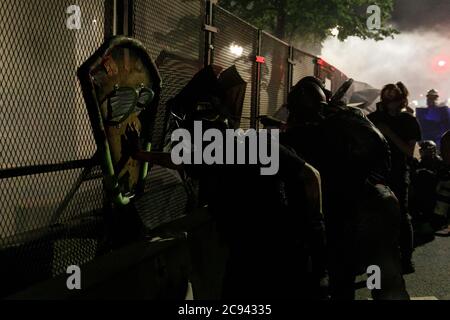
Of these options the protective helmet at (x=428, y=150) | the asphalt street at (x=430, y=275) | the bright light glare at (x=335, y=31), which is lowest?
the asphalt street at (x=430, y=275)

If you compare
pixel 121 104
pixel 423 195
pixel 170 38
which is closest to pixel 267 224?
pixel 121 104

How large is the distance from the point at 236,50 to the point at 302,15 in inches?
732

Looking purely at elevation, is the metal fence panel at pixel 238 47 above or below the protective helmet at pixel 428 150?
above

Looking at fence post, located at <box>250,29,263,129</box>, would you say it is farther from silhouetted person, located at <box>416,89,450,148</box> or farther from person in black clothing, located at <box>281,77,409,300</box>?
silhouetted person, located at <box>416,89,450,148</box>

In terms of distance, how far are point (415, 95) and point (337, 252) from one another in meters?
126

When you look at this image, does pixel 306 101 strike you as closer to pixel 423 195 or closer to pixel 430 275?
pixel 430 275

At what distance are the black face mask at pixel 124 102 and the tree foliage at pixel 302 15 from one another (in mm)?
20898

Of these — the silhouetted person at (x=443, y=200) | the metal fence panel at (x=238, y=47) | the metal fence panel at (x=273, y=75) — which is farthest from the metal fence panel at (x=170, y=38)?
the silhouetted person at (x=443, y=200)

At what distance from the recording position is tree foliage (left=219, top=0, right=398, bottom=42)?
2351 cm

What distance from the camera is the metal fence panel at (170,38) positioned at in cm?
402

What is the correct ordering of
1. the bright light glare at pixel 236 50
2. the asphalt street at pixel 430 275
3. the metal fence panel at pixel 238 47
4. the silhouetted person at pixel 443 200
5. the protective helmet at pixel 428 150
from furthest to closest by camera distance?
the protective helmet at pixel 428 150 < the silhouetted person at pixel 443 200 < the bright light glare at pixel 236 50 < the metal fence panel at pixel 238 47 < the asphalt street at pixel 430 275

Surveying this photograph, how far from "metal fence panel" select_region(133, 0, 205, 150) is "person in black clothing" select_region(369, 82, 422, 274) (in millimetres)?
2289

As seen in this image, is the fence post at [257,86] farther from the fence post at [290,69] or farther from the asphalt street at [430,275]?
the asphalt street at [430,275]
